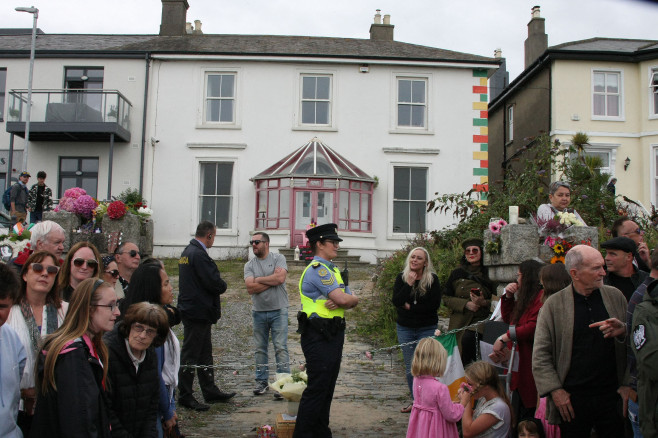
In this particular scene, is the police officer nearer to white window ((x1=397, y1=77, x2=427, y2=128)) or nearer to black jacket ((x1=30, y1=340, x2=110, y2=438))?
black jacket ((x1=30, y1=340, x2=110, y2=438))

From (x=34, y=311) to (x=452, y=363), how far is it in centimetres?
369

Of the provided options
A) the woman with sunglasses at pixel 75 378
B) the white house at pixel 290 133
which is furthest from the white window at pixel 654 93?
the woman with sunglasses at pixel 75 378

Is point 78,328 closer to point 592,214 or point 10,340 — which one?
point 10,340

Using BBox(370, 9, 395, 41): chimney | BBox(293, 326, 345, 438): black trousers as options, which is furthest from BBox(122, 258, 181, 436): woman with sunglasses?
BBox(370, 9, 395, 41): chimney

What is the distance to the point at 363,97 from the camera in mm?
21984

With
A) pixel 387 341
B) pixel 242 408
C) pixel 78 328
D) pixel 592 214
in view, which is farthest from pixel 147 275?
pixel 592 214

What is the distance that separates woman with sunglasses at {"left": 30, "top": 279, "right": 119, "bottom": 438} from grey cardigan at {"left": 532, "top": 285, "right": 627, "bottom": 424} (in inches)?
114

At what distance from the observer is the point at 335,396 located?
7508 millimetres

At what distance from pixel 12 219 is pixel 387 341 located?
451 inches

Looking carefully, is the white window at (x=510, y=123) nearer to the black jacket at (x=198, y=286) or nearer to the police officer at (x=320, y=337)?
the black jacket at (x=198, y=286)

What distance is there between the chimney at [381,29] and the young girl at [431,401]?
71.0 feet

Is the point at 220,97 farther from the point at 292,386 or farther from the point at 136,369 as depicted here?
the point at 136,369

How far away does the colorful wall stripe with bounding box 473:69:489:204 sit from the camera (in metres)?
21.7

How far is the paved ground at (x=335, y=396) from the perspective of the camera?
248 inches
